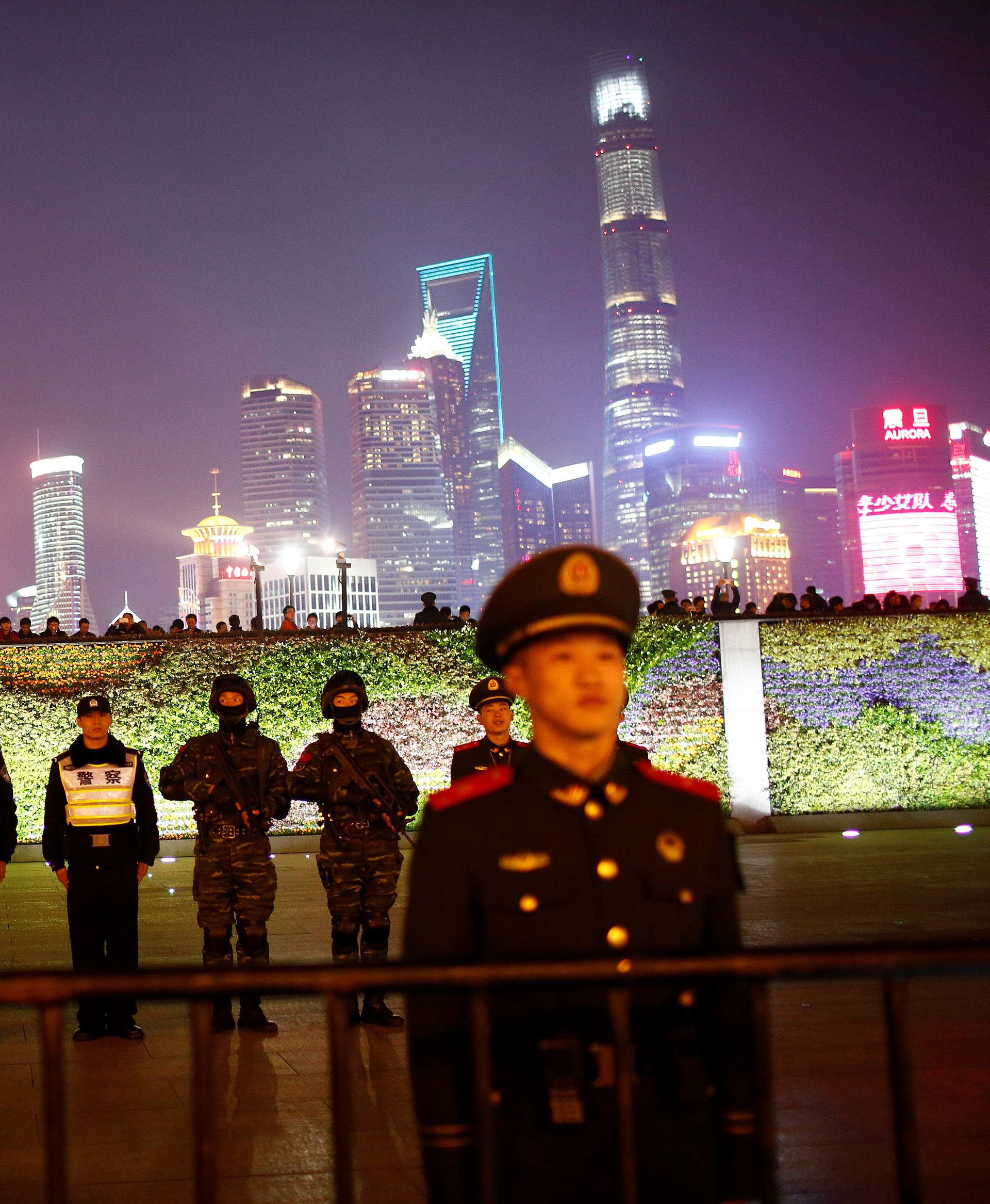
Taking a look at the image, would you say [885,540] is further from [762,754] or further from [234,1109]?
[234,1109]

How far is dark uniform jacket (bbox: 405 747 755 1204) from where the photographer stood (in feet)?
6.82

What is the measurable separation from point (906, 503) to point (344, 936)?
14077cm

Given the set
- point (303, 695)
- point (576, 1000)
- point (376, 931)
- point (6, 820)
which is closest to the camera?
point (576, 1000)

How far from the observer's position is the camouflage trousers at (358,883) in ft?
22.7

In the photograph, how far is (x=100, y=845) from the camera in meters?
7.00

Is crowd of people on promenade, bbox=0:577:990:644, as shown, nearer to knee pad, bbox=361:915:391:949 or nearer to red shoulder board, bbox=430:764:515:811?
knee pad, bbox=361:915:391:949

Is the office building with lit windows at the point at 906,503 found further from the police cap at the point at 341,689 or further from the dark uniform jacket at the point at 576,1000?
the dark uniform jacket at the point at 576,1000

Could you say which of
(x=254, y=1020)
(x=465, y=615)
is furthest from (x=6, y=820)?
(x=465, y=615)

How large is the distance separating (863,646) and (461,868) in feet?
55.0

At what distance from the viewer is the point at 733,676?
1775 cm

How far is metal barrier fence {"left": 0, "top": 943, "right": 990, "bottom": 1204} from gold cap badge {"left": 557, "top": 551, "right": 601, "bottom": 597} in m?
0.72

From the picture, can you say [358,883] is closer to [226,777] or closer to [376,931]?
[376,931]

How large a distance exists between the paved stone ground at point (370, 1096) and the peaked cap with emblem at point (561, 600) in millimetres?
837

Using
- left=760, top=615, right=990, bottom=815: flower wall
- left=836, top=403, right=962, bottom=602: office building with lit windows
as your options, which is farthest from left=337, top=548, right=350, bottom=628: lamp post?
left=836, top=403, right=962, bottom=602: office building with lit windows
